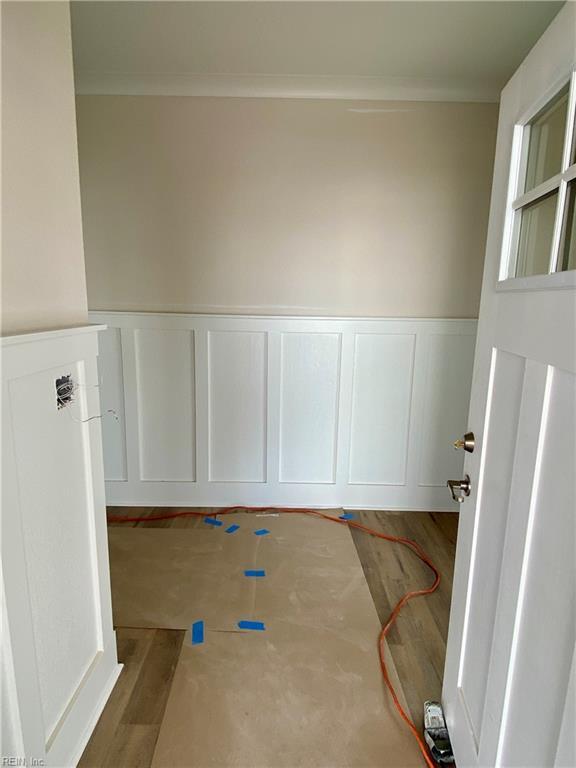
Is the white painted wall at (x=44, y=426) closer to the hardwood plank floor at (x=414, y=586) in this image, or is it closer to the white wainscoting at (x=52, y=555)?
the white wainscoting at (x=52, y=555)

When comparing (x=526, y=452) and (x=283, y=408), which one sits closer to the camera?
(x=526, y=452)

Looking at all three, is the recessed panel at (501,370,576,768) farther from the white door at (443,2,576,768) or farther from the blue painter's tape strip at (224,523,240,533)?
the blue painter's tape strip at (224,523,240,533)

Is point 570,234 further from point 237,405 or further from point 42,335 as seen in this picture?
point 237,405

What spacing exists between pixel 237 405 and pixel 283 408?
1.00 ft

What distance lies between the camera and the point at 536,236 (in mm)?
951

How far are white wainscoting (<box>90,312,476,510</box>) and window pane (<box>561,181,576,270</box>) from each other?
181cm

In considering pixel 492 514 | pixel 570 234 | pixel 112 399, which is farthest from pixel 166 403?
pixel 570 234

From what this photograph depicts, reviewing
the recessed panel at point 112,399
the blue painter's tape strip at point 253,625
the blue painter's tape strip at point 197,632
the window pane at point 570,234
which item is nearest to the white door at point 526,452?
the window pane at point 570,234

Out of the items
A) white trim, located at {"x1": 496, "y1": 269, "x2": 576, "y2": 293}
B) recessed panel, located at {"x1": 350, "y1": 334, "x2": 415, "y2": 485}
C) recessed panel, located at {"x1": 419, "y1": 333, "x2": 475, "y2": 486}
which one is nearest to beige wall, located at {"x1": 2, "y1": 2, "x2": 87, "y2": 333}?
white trim, located at {"x1": 496, "y1": 269, "x2": 576, "y2": 293}

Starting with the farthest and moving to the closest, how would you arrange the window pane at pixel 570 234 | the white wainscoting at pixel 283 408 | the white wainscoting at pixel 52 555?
1. the white wainscoting at pixel 283 408
2. the white wainscoting at pixel 52 555
3. the window pane at pixel 570 234

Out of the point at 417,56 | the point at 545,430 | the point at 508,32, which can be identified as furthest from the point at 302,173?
the point at 545,430

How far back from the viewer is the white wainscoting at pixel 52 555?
0.93 metres

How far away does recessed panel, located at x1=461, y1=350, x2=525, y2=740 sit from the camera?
97 cm

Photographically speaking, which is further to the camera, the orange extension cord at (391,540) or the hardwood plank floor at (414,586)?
the hardwood plank floor at (414,586)
